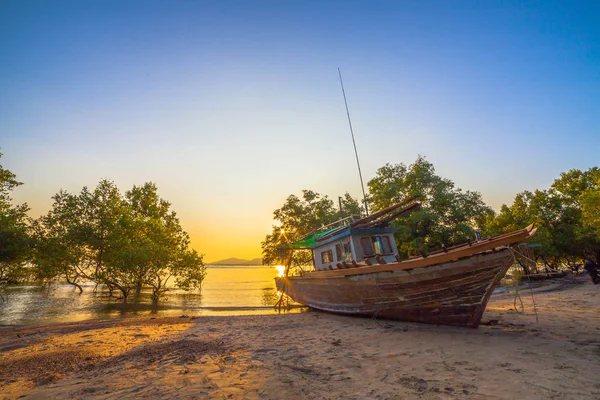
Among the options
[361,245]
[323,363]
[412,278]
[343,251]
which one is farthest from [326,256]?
[323,363]

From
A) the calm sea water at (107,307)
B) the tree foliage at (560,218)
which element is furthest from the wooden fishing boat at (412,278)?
the tree foliage at (560,218)

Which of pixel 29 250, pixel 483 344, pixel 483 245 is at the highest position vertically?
pixel 29 250

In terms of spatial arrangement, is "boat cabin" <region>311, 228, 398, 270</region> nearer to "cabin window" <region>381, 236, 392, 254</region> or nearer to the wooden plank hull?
"cabin window" <region>381, 236, 392, 254</region>

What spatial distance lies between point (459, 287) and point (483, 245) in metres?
1.61

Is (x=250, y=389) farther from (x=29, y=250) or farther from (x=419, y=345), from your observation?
(x=29, y=250)

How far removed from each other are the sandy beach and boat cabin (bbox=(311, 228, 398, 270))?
3939 millimetres

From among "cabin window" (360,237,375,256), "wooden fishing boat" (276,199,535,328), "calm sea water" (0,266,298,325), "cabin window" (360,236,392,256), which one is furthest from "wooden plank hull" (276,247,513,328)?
"calm sea water" (0,266,298,325)

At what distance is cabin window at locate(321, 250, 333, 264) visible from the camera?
14902 millimetres

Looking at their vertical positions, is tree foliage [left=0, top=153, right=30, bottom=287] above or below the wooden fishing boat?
above

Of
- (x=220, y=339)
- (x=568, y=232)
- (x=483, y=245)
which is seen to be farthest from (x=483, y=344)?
(x=568, y=232)

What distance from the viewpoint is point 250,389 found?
4430mm

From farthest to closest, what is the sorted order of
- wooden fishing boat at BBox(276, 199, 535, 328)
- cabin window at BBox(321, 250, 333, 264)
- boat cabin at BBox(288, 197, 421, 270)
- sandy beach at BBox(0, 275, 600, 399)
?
cabin window at BBox(321, 250, 333, 264)
boat cabin at BBox(288, 197, 421, 270)
wooden fishing boat at BBox(276, 199, 535, 328)
sandy beach at BBox(0, 275, 600, 399)

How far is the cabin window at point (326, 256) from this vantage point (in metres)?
14.9

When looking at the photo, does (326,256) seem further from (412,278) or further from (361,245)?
(412,278)
